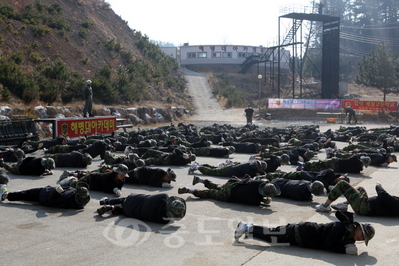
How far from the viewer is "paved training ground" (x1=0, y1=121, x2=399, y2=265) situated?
16.5ft

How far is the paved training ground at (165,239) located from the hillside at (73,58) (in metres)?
19.7

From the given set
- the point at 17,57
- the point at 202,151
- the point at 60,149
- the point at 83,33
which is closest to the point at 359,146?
the point at 202,151

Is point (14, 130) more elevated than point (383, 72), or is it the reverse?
point (383, 72)

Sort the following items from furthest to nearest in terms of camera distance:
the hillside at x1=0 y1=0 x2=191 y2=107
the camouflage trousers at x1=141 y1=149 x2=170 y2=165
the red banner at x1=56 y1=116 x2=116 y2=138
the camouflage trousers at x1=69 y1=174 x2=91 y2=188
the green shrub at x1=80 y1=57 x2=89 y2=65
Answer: the green shrub at x1=80 y1=57 x2=89 y2=65, the hillside at x1=0 y1=0 x2=191 y2=107, the red banner at x1=56 y1=116 x2=116 y2=138, the camouflage trousers at x1=141 y1=149 x2=170 y2=165, the camouflage trousers at x1=69 y1=174 x2=91 y2=188

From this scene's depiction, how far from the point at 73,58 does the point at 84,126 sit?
62.4 feet

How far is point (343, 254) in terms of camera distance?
5281mm

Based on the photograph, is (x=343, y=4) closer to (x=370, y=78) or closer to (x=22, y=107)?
(x=370, y=78)

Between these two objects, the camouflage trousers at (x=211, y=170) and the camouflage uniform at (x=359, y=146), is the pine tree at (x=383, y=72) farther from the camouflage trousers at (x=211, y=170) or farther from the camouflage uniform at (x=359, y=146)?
the camouflage trousers at (x=211, y=170)

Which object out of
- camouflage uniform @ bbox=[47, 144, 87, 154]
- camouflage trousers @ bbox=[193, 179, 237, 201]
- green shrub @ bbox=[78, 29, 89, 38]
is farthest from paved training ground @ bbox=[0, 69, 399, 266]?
green shrub @ bbox=[78, 29, 89, 38]

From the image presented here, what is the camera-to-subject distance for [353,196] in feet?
22.8

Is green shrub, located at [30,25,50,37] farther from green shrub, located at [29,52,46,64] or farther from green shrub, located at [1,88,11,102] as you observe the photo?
green shrub, located at [1,88,11,102]

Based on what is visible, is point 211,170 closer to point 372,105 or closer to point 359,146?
point 359,146

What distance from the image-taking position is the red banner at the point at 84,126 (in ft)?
64.0

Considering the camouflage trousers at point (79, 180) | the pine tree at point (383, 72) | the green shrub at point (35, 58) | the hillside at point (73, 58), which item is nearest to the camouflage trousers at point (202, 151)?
the camouflage trousers at point (79, 180)
